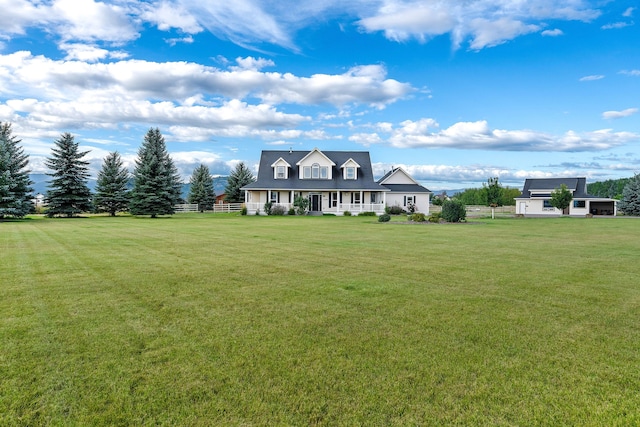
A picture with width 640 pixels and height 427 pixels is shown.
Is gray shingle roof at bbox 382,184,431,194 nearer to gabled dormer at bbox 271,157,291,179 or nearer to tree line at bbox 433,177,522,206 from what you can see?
tree line at bbox 433,177,522,206

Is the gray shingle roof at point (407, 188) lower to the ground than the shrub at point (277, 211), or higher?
higher

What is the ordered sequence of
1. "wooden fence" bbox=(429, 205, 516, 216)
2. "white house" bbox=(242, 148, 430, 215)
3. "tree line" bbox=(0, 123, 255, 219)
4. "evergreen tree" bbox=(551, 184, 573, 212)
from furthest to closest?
"wooden fence" bbox=(429, 205, 516, 216), "evergreen tree" bbox=(551, 184, 573, 212), "white house" bbox=(242, 148, 430, 215), "tree line" bbox=(0, 123, 255, 219)

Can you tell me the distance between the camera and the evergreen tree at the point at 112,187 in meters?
41.9

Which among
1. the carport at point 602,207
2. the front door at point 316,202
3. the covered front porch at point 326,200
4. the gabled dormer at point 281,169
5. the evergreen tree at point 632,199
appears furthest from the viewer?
the carport at point 602,207

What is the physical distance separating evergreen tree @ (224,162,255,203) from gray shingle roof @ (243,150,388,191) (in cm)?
1406

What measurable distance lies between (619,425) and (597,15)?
2131 cm

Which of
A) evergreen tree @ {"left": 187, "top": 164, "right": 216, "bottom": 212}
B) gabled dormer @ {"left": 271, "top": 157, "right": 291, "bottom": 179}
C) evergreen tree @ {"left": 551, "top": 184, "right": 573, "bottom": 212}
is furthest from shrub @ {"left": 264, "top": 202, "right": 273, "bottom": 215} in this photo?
evergreen tree @ {"left": 551, "top": 184, "right": 573, "bottom": 212}

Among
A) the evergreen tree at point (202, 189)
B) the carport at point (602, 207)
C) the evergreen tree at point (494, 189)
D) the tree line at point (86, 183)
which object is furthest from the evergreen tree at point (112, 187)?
the carport at point (602, 207)

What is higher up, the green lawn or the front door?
the front door

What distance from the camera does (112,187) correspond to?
4216cm

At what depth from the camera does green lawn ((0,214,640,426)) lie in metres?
2.87

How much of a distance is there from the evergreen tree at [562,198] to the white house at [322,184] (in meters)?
18.0

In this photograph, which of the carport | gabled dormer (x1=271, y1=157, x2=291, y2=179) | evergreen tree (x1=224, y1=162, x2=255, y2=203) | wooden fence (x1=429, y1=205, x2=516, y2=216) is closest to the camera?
gabled dormer (x1=271, y1=157, x2=291, y2=179)

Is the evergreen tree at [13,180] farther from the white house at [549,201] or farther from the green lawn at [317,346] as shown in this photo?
the white house at [549,201]
